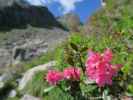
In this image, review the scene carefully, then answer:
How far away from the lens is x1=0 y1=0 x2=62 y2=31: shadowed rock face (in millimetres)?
41603

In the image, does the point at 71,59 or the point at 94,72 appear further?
the point at 71,59

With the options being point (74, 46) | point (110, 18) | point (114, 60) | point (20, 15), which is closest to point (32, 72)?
point (110, 18)

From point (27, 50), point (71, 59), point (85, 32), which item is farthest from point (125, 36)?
point (27, 50)

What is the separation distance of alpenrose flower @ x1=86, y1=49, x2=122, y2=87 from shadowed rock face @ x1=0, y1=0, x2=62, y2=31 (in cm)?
3554

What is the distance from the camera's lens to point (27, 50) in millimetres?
20562

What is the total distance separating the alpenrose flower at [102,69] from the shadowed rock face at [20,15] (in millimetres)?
35538

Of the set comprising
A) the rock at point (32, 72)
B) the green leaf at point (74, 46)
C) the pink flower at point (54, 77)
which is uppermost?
the green leaf at point (74, 46)

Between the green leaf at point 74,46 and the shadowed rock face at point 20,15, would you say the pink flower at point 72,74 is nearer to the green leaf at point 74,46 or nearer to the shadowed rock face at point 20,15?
the green leaf at point 74,46

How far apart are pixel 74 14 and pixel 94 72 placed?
31.5 feet

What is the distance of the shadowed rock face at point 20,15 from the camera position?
4160cm

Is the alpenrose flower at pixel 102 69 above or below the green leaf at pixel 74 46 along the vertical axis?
below

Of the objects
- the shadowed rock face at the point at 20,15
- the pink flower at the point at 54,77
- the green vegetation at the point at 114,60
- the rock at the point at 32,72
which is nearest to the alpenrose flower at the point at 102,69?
the green vegetation at the point at 114,60

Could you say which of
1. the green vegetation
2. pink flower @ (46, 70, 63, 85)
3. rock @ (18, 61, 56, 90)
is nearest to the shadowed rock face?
rock @ (18, 61, 56, 90)

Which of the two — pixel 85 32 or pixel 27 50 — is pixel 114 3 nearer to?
pixel 85 32
